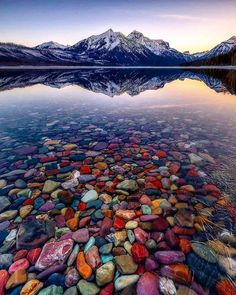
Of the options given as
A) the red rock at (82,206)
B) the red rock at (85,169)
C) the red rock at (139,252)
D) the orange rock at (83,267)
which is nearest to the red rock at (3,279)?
the orange rock at (83,267)

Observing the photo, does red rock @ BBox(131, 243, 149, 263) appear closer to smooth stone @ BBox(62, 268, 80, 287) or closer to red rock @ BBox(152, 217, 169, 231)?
red rock @ BBox(152, 217, 169, 231)

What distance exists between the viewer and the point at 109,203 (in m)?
4.94

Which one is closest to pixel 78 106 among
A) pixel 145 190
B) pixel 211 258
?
pixel 145 190

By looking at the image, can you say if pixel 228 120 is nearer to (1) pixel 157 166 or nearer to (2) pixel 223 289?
(1) pixel 157 166

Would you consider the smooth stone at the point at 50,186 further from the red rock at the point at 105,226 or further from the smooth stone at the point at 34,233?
the red rock at the point at 105,226

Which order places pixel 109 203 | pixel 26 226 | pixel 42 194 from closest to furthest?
pixel 26 226, pixel 109 203, pixel 42 194

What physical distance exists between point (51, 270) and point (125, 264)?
109 centimetres

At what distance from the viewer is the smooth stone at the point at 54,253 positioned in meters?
3.43

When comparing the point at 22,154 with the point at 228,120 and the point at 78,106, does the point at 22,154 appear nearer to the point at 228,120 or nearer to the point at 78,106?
the point at 78,106

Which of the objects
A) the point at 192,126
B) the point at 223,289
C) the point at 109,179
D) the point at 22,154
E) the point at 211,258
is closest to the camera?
the point at 223,289

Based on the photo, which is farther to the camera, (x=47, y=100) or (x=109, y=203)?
(x=47, y=100)

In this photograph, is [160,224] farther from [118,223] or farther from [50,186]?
[50,186]

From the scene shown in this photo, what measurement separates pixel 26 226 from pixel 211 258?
10.7 ft

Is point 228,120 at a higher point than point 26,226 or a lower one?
lower
